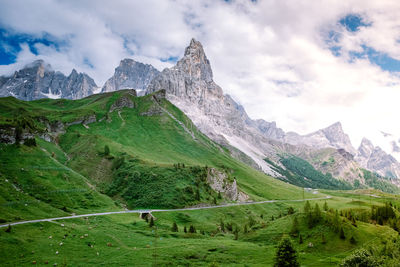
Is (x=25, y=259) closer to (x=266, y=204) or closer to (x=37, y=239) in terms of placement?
(x=37, y=239)

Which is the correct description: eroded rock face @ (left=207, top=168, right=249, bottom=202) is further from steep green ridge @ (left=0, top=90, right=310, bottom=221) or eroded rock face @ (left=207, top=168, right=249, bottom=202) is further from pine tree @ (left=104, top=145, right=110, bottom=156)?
pine tree @ (left=104, top=145, right=110, bottom=156)

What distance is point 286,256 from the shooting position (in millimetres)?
49438

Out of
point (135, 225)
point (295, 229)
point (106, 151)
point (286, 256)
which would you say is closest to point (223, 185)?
point (106, 151)

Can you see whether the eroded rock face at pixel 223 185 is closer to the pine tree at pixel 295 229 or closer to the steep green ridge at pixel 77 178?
the steep green ridge at pixel 77 178

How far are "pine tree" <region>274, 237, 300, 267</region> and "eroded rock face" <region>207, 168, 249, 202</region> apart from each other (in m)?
101

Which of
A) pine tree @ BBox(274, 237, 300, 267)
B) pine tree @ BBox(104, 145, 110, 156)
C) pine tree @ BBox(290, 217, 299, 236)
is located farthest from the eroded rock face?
pine tree @ BBox(274, 237, 300, 267)

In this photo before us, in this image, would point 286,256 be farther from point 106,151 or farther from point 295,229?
point 106,151

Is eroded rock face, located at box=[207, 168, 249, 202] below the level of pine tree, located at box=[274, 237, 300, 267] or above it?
above

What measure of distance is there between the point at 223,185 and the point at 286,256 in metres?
111

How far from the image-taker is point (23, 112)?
194m

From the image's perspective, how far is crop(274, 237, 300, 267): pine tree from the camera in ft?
161

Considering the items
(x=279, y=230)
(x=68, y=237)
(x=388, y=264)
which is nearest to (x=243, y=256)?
(x=279, y=230)

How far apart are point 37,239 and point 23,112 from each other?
17457 cm

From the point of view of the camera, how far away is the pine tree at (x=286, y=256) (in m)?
49.2
